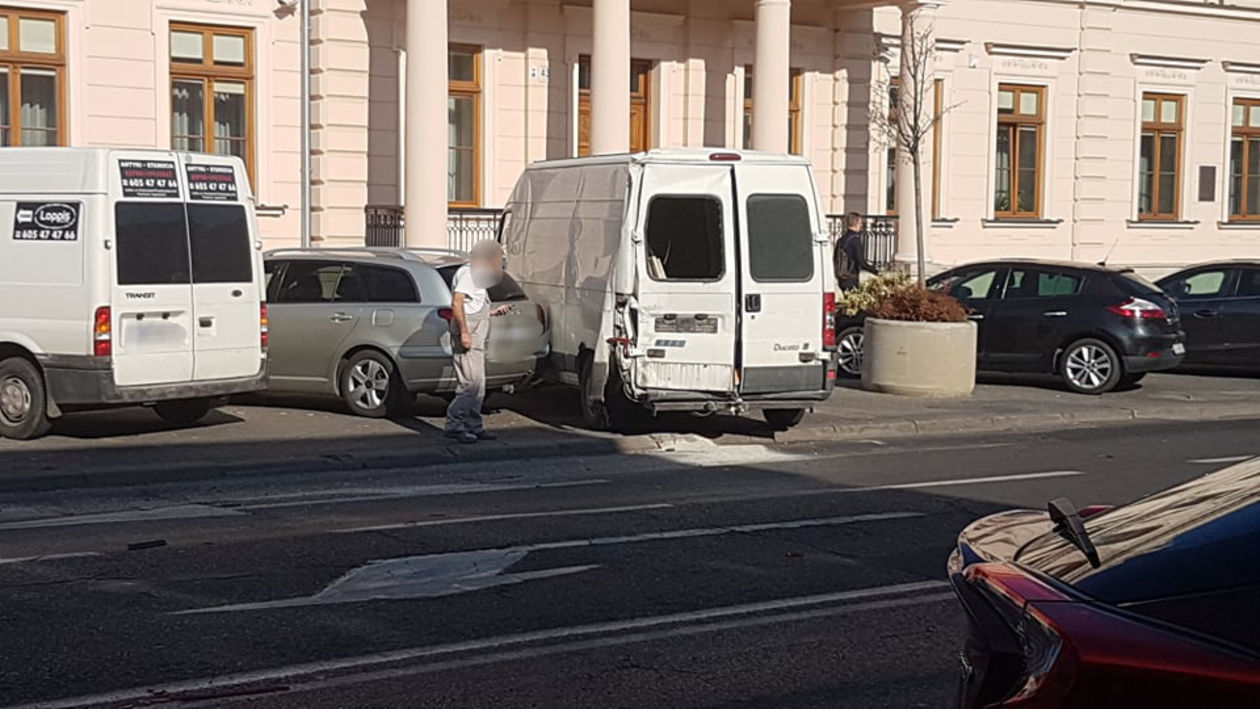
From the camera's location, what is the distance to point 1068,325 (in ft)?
64.1

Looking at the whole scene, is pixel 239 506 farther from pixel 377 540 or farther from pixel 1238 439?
pixel 1238 439

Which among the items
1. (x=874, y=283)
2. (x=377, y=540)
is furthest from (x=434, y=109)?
(x=377, y=540)

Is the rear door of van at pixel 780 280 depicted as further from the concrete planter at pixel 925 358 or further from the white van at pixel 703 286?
the concrete planter at pixel 925 358

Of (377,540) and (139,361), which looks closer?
(377,540)

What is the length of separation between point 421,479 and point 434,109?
11.0 m

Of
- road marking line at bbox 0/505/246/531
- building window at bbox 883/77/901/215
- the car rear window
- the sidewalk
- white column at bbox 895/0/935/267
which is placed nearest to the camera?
the car rear window

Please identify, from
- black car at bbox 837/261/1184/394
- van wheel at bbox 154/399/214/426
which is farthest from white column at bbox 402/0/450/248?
van wheel at bbox 154/399/214/426

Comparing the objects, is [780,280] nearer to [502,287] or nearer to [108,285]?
[502,287]

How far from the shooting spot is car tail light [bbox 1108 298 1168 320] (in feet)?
63.3

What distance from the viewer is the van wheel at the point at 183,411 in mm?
15000

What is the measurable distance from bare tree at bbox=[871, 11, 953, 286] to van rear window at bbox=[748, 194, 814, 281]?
9.51 meters

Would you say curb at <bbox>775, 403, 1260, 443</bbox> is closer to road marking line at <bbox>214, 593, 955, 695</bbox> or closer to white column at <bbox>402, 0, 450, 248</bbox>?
road marking line at <bbox>214, 593, 955, 695</bbox>

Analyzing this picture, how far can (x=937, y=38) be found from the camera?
2984 cm

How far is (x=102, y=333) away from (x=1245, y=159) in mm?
27823
